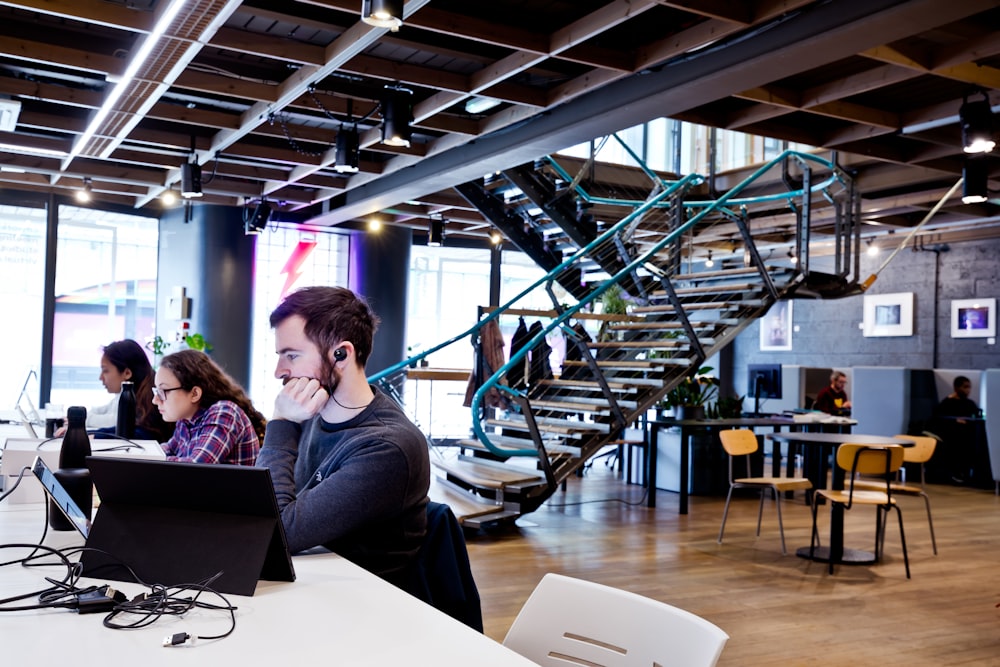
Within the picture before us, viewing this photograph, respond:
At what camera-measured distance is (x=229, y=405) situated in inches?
134

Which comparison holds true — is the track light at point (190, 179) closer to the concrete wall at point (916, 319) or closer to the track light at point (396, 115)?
the track light at point (396, 115)

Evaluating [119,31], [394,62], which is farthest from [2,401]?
[394,62]

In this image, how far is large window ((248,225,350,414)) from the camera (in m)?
11.7

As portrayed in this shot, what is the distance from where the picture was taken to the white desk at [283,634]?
1383mm

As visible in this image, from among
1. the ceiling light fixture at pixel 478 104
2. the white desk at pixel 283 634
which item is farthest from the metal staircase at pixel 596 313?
the white desk at pixel 283 634

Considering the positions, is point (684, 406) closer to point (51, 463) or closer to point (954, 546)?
point (954, 546)

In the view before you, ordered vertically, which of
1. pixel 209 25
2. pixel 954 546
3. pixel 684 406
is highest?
pixel 209 25

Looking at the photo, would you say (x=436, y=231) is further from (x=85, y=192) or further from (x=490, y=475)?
(x=490, y=475)

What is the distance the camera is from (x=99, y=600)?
1.59 meters

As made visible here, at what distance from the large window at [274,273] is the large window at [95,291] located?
1302mm

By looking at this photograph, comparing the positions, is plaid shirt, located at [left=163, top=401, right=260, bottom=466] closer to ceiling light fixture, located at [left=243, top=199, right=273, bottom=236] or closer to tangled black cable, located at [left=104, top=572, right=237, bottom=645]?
tangled black cable, located at [left=104, top=572, right=237, bottom=645]

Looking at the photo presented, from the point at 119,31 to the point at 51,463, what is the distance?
4.35 metres

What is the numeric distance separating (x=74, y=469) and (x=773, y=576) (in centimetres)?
460

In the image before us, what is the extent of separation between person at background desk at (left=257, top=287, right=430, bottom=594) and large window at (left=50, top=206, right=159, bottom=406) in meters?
9.39
